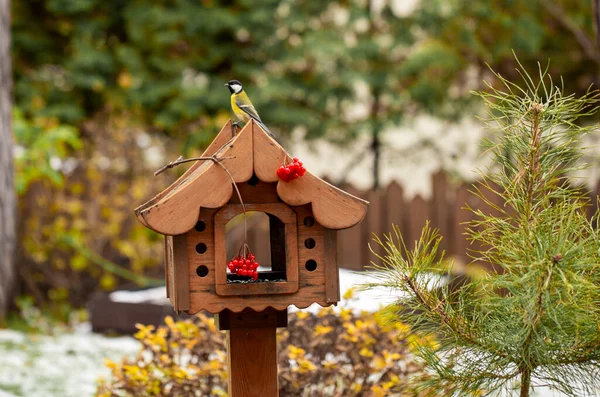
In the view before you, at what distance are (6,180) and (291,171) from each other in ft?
18.5

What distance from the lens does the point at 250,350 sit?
9.30 ft

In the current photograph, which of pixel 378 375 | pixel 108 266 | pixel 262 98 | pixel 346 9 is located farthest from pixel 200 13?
pixel 378 375

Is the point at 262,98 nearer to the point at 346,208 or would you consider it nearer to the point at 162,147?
the point at 162,147

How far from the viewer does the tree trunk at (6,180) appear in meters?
7.28

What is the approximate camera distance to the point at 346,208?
2646 mm

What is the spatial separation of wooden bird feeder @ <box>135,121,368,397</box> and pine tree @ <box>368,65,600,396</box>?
298 millimetres

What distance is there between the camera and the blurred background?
27.7 feet

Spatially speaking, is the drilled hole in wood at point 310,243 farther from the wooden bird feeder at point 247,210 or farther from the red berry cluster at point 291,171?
the red berry cluster at point 291,171

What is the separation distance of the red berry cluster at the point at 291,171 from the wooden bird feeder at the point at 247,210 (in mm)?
48

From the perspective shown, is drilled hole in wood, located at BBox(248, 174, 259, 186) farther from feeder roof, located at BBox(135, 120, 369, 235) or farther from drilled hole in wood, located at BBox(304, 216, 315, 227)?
drilled hole in wood, located at BBox(304, 216, 315, 227)

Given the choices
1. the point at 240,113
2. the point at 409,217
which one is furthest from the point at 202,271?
the point at 409,217

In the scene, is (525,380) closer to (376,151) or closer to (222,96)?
(222,96)

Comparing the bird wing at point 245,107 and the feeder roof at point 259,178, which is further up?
the bird wing at point 245,107

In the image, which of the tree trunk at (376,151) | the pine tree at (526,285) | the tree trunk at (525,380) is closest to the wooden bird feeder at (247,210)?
the pine tree at (526,285)
